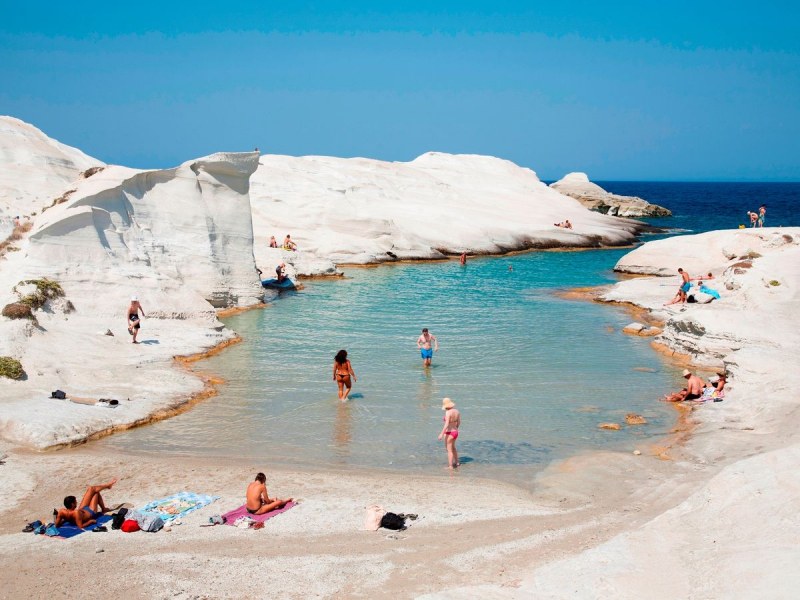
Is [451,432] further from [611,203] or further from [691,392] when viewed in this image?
[611,203]

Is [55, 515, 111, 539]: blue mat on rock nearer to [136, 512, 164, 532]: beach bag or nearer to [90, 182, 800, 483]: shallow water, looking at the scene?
[136, 512, 164, 532]: beach bag

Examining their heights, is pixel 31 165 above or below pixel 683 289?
above

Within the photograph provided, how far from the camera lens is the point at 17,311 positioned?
17.8 metres

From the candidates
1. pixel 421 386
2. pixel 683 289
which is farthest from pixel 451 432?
pixel 683 289

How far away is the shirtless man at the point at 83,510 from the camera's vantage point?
9844mm

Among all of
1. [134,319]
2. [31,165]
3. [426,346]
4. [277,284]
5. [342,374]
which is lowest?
[342,374]

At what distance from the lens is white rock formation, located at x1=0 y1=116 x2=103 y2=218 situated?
122 feet

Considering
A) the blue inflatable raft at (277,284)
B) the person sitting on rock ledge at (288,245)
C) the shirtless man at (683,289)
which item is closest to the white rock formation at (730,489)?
the shirtless man at (683,289)

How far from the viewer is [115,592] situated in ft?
26.8

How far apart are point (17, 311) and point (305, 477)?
954 cm

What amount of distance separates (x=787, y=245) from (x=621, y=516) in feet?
97.5

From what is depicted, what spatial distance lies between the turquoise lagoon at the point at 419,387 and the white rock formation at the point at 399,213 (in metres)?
11.6

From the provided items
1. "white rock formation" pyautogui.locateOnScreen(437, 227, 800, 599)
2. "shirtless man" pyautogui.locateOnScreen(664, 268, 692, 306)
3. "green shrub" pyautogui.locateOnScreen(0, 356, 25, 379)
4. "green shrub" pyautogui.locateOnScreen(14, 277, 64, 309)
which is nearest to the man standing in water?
"white rock formation" pyautogui.locateOnScreen(437, 227, 800, 599)

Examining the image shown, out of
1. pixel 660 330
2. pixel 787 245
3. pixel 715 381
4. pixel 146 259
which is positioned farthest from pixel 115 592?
pixel 787 245
